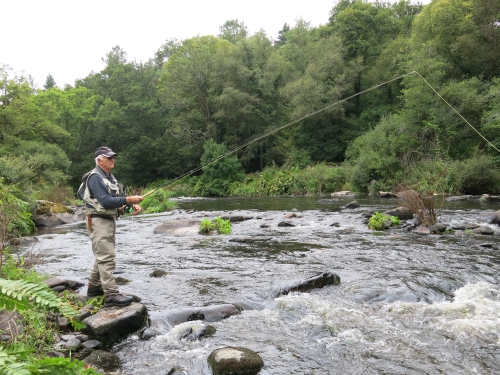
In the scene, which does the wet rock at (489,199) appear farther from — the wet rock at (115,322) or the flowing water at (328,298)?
the wet rock at (115,322)

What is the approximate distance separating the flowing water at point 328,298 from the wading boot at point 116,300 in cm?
51

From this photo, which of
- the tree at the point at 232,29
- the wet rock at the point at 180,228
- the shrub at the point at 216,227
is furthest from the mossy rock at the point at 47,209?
the tree at the point at 232,29

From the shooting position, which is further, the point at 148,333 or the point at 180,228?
the point at 180,228

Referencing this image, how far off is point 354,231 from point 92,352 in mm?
8975

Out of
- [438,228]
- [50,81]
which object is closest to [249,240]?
[438,228]

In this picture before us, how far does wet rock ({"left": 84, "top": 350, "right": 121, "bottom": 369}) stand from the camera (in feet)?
12.5

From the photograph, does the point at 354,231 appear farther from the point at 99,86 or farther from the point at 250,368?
the point at 99,86

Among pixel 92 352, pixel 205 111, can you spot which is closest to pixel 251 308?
pixel 92 352

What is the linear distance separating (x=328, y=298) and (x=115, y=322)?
10.1 feet

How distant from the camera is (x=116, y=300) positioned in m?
4.86

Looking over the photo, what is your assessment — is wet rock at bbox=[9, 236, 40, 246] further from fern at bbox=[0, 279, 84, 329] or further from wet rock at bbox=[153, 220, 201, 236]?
fern at bbox=[0, 279, 84, 329]

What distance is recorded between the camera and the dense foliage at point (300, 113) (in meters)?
24.5

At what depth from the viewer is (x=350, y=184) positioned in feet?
91.6

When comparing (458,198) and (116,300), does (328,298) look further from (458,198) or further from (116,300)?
(458,198)
